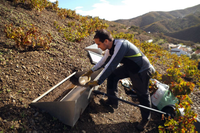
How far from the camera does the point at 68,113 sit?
1759 millimetres

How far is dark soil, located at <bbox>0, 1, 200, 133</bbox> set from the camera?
5.75ft

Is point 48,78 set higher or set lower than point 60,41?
lower

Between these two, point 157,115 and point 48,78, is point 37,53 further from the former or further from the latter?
point 157,115

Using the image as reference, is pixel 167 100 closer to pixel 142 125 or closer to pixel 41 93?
pixel 142 125

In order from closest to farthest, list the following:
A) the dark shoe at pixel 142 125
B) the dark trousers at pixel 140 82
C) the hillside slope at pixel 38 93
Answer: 1. the hillside slope at pixel 38 93
2. the dark trousers at pixel 140 82
3. the dark shoe at pixel 142 125

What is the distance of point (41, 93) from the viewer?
2301 mm

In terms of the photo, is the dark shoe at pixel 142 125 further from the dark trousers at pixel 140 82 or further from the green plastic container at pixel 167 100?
the green plastic container at pixel 167 100

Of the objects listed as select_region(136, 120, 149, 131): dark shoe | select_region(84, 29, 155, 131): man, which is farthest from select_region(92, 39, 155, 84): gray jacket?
select_region(136, 120, 149, 131): dark shoe

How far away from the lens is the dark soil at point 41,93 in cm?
175

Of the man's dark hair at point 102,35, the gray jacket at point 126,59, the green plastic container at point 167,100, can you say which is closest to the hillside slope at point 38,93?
the green plastic container at point 167,100

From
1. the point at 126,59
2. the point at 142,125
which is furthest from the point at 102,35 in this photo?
the point at 142,125

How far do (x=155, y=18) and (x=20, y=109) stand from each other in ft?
279

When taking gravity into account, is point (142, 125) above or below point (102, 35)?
below

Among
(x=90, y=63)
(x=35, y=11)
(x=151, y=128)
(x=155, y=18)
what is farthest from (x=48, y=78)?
(x=155, y=18)
